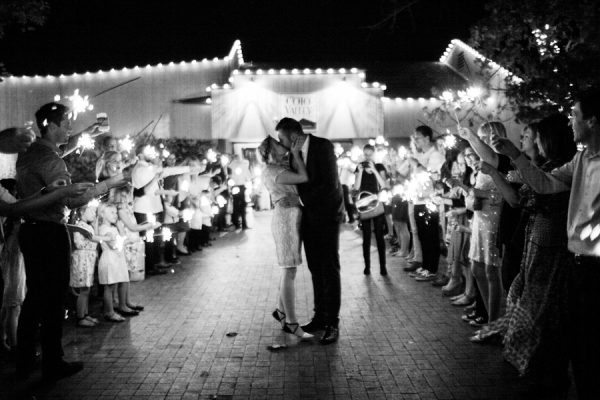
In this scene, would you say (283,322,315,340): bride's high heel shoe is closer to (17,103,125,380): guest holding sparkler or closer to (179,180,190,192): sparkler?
(17,103,125,380): guest holding sparkler

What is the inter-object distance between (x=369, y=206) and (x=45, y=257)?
6430mm

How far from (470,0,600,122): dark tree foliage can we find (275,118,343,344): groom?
499cm

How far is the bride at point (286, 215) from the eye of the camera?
22.5 feet

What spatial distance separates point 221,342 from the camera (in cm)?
685

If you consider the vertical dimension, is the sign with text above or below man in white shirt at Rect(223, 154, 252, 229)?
above

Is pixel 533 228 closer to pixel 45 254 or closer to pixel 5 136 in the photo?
pixel 45 254

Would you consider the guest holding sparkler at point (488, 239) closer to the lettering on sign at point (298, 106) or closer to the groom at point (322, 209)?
the groom at point (322, 209)

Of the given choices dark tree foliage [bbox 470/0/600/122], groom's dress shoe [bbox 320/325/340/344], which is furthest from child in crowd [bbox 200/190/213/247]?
groom's dress shoe [bbox 320/325/340/344]

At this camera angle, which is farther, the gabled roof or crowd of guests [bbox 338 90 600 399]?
the gabled roof

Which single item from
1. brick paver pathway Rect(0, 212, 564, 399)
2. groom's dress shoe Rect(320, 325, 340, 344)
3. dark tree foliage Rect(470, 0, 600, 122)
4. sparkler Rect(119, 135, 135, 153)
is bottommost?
brick paver pathway Rect(0, 212, 564, 399)

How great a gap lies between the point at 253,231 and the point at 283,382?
13051 mm

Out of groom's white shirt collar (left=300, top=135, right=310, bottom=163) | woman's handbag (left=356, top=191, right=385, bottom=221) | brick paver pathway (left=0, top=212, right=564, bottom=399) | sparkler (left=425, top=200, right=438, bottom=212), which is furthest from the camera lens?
woman's handbag (left=356, top=191, right=385, bottom=221)

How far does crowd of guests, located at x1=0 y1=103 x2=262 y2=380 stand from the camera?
559cm

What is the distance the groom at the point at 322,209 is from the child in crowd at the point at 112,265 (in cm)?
260
